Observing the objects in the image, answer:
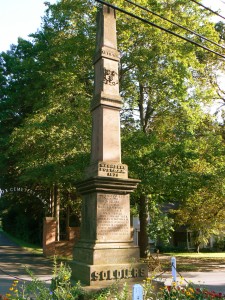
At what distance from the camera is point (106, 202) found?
856 centimetres

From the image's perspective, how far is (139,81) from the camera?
19078 millimetres

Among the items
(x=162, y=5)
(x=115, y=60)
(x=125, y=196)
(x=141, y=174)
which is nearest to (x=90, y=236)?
(x=125, y=196)

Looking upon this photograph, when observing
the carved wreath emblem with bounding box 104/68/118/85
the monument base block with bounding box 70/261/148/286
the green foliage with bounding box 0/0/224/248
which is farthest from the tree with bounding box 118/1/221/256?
the monument base block with bounding box 70/261/148/286

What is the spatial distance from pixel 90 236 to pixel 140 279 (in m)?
1.54

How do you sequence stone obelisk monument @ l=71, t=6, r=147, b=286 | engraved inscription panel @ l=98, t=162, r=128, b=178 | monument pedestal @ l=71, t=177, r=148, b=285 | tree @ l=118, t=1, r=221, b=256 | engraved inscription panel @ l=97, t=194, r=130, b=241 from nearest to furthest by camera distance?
monument pedestal @ l=71, t=177, r=148, b=285 < stone obelisk monument @ l=71, t=6, r=147, b=286 < engraved inscription panel @ l=97, t=194, r=130, b=241 < engraved inscription panel @ l=98, t=162, r=128, b=178 < tree @ l=118, t=1, r=221, b=256

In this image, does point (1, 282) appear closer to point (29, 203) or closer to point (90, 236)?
point (90, 236)

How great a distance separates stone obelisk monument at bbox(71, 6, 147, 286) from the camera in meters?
8.10

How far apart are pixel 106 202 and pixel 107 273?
1.61 m

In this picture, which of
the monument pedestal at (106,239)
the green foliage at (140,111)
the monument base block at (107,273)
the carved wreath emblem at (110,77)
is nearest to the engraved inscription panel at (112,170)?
the monument pedestal at (106,239)

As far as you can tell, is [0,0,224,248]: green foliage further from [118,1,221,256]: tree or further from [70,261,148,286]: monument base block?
[70,261,148,286]: monument base block

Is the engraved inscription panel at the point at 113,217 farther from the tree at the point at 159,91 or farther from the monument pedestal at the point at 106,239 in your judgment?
the tree at the point at 159,91

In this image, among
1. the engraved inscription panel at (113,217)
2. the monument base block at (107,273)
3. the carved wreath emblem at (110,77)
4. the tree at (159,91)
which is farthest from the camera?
the tree at (159,91)

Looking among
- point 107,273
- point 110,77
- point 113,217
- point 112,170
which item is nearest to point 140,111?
point 110,77

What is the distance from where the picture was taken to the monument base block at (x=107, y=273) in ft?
25.5
